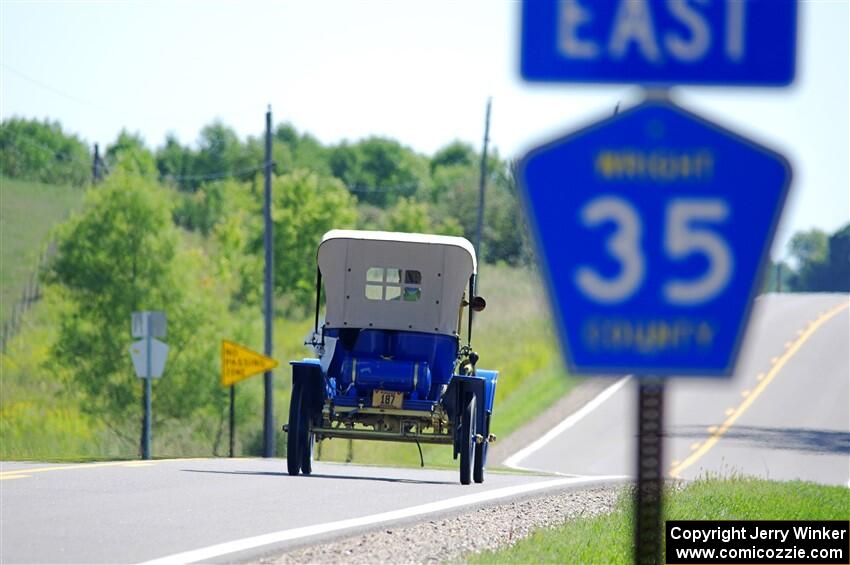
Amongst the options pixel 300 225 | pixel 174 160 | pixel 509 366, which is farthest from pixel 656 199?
pixel 174 160

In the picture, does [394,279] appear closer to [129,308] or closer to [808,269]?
[129,308]

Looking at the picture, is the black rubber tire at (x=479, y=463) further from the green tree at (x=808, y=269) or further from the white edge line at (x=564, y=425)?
the green tree at (x=808, y=269)

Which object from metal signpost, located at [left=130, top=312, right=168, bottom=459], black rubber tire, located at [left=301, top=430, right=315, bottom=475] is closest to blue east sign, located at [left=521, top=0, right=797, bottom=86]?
black rubber tire, located at [left=301, top=430, right=315, bottom=475]

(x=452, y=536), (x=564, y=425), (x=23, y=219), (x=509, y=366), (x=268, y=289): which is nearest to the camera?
(x=452, y=536)

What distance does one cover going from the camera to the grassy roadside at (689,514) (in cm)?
1159

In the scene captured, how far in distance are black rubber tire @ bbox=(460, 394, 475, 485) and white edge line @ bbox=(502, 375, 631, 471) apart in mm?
18286

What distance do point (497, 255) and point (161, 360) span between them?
267 ft

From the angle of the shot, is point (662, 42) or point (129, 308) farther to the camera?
point (129, 308)

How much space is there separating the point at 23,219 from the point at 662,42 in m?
97.4

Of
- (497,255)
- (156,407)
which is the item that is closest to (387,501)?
(156,407)

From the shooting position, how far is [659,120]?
556cm

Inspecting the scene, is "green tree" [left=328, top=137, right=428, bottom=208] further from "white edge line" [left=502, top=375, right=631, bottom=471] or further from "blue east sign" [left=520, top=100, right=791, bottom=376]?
"blue east sign" [left=520, top=100, right=791, bottom=376]

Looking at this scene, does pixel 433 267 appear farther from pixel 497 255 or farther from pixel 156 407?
pixel 497 255

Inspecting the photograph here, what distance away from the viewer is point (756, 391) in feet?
174
